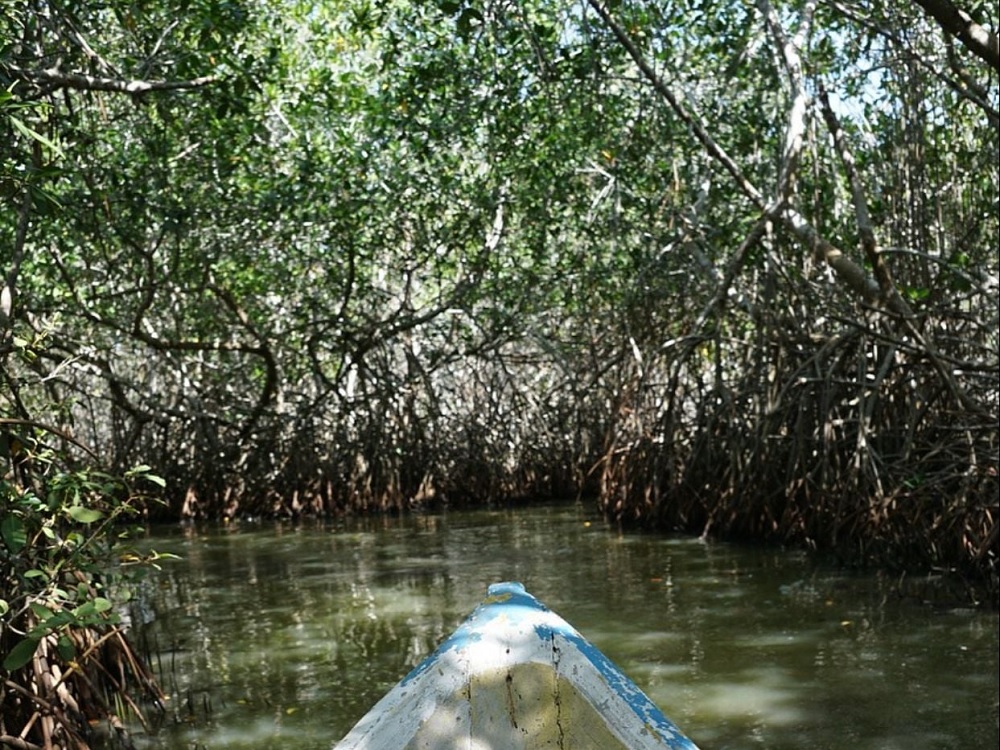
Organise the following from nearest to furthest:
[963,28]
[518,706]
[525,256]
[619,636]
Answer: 1. [518,706]
2. [963,28]
3. [619,636]
4. [525,256]

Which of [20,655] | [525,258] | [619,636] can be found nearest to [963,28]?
[619,636]

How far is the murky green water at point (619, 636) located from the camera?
15.3 feet

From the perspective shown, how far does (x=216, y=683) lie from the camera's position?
5492 millimetres

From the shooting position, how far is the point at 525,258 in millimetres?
12734

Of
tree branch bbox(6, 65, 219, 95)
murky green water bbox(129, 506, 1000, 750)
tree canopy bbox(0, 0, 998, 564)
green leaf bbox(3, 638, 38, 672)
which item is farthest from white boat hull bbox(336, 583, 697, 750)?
tree branch bbox(6, 65, 219, 95)

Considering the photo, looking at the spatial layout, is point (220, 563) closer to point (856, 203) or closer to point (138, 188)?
point (138, 188)

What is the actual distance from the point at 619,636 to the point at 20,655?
322 cm

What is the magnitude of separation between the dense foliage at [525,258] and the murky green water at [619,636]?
71cm

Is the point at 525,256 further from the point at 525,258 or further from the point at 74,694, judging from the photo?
the point at 74,694

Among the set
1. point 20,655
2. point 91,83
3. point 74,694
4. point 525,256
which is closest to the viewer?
point 20,655

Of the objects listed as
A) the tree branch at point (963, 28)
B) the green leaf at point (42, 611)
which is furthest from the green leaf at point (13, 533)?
the tree branch at point (963, 28)

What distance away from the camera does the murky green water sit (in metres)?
4.66

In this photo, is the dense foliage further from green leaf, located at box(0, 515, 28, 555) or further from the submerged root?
the submerged root

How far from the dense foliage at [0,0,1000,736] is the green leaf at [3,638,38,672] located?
477 millimetres
